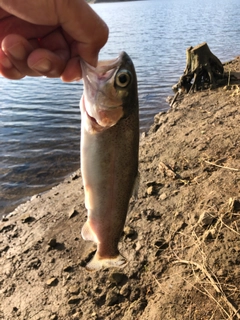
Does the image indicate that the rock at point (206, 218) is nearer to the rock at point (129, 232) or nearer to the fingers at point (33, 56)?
the rock at point (129, 232)

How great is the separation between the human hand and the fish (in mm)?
131

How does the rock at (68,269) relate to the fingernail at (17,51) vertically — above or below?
below

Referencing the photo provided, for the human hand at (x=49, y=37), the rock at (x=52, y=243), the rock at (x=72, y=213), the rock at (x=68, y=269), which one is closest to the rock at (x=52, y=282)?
the rock at (x=68, y=269)

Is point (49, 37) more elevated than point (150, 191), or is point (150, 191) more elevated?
point (49, 37)

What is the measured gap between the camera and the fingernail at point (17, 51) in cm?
239

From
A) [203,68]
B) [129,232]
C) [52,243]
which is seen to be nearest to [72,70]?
[129,232]

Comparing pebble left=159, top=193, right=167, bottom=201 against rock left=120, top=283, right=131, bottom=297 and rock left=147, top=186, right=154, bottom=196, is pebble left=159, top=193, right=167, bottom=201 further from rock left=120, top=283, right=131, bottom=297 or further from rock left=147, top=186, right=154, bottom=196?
rock left=120, top=283, right=131, bottom=297

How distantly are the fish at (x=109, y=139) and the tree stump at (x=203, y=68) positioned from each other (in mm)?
10216

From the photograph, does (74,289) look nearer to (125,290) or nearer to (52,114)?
(125,290)

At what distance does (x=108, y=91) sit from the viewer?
8.16ft

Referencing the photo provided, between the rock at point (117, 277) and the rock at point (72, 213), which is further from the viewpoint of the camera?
the rock at point (72, 213)

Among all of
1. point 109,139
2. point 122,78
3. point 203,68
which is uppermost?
point 122,78

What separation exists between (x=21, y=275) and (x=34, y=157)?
16.1 feet

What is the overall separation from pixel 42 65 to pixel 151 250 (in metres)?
3.06
